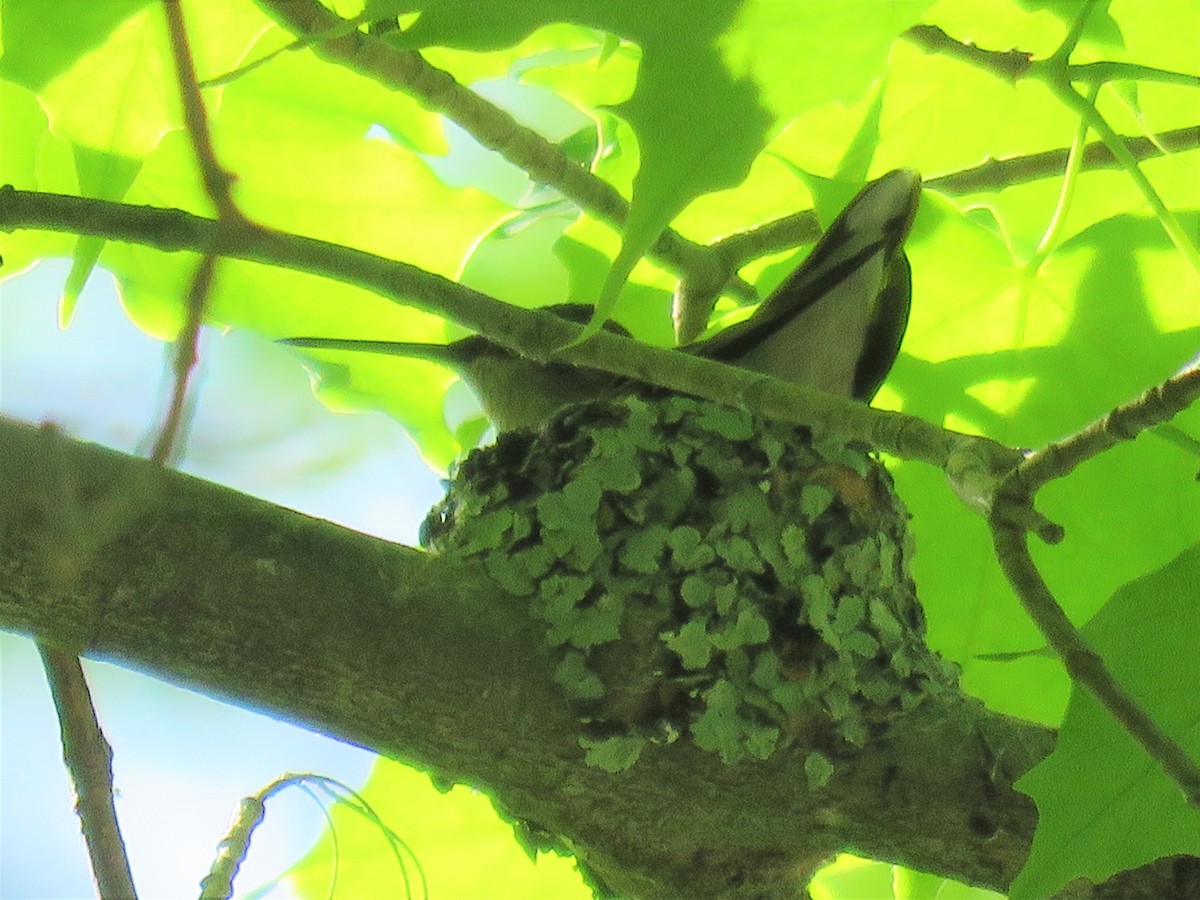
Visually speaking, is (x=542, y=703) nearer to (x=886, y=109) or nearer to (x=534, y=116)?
(x=886, y=109)

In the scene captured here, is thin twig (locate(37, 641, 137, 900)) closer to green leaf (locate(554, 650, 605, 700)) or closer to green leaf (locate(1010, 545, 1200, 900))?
green leaf (locate(554, 650, 605, 700))

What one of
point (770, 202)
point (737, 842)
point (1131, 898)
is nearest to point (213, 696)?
point (737, 842)

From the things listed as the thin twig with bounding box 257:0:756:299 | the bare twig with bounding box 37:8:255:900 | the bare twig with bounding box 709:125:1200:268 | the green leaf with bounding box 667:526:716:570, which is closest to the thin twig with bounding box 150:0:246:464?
the bare twig with bounding box 37:8:255:900

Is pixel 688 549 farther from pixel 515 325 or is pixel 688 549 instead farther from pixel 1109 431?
pixel 1109 431

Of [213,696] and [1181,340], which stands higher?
[1181,340]

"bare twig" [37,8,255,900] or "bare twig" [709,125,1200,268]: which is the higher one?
"bare twig" [709,125,1200,268]

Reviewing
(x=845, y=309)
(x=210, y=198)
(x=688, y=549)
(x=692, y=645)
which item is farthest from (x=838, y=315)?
(x=210, y=198)
